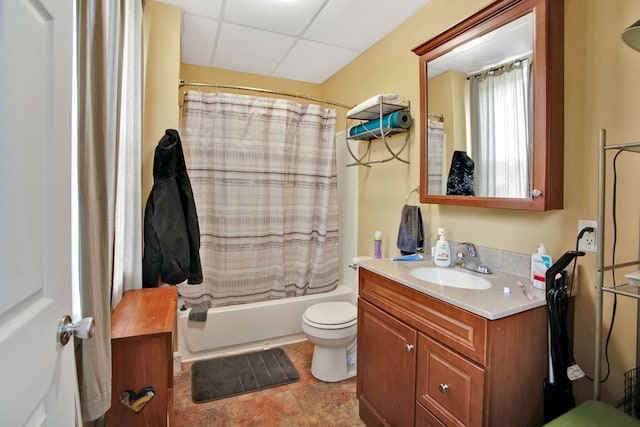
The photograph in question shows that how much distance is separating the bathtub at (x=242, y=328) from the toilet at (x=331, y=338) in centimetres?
46

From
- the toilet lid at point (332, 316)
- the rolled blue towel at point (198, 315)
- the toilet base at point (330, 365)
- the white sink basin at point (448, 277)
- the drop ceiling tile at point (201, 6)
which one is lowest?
the toilet base at point (330, 365)

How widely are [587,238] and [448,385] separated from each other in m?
0.79

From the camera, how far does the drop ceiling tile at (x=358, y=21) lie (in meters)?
2.03

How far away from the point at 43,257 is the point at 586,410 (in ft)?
5.21

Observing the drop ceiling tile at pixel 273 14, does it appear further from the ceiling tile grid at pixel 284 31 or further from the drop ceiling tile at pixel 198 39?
the drop ceiling tile at pixel 198 39

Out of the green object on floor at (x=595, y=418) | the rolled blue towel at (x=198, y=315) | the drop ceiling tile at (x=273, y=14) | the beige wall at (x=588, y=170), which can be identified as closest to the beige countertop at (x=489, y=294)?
the beige wall at (x=588, y=170)

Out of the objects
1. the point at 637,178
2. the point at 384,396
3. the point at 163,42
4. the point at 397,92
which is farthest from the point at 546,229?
the point at 163,42

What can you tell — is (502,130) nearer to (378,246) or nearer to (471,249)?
(471,249)

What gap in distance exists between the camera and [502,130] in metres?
1.52

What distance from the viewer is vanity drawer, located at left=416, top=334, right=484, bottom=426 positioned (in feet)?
3.70

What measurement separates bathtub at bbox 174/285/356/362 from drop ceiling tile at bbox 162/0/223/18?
2106mm

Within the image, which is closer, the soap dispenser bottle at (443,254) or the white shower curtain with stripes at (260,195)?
the soap dispenser bottle at (443,254)

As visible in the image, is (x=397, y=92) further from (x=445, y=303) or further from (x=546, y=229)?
(x=445, y=303)

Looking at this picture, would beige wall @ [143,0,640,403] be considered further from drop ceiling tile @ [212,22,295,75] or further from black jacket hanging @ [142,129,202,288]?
black jacket hanging @ [142,129,202,288]
